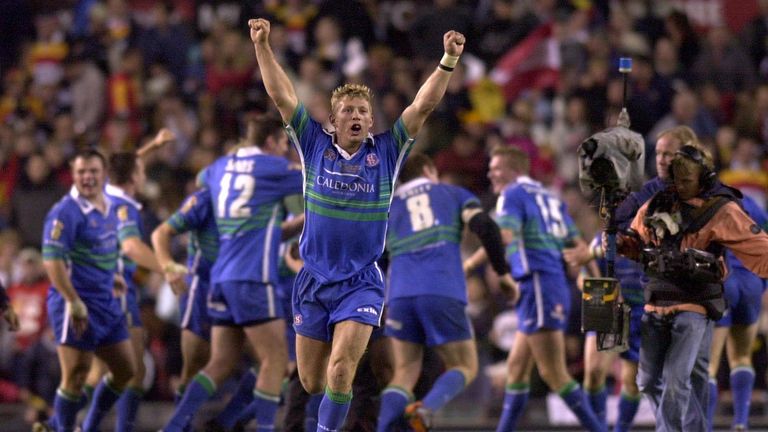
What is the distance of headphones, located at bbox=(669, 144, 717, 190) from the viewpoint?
27.9 feet

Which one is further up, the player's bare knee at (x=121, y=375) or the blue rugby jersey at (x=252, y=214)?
the blue rugby jersey at (x=252, y=214)

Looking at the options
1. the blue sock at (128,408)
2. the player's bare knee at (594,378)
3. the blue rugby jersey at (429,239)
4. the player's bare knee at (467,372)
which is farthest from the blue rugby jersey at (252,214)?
the player's bare knee at (594,378)

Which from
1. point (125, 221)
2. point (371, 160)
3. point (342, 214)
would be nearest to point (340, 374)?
point (342, 214)

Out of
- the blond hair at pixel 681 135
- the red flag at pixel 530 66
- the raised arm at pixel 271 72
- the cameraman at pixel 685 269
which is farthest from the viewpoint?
the red flag at pixel 530 66

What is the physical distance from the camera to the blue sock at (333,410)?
8133mm

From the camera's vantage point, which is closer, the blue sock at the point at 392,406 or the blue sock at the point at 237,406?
the blue sock at the point at 392,406

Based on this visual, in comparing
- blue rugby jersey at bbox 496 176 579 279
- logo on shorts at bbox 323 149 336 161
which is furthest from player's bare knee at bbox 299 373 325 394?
blue rugby jersey at bbox 496 176 579 279

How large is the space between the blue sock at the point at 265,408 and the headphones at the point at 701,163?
344 cm

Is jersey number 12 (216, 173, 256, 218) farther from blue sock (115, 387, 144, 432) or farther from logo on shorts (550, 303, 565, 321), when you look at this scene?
logo on shorts (550, 303, 565, 321)

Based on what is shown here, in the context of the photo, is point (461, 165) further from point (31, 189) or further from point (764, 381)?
point (31, 189)

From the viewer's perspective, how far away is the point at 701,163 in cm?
851

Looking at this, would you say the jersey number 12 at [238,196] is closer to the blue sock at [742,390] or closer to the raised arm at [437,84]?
the raised arm at [437,84]

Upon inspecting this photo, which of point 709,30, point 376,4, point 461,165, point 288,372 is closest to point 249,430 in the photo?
point 288,372

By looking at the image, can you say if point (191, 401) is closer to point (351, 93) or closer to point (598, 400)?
point (351, 93)
